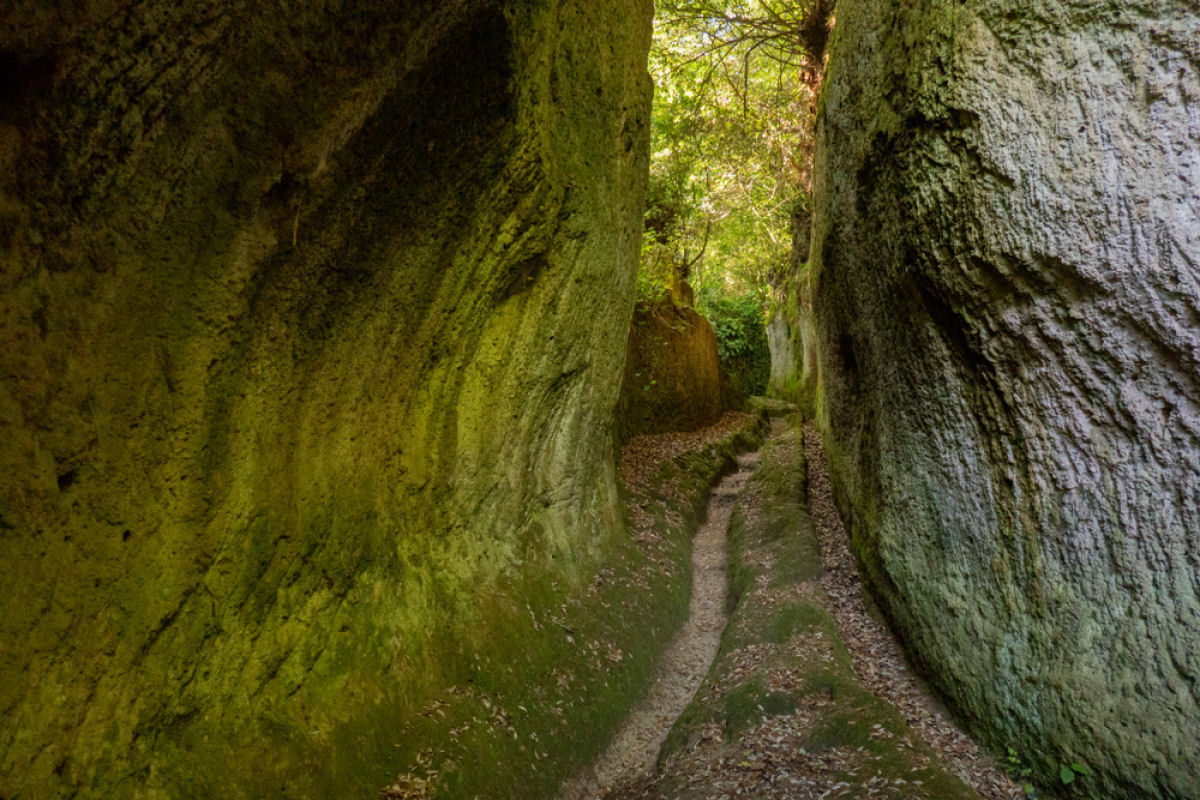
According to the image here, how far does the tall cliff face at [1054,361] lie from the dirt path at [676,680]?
2953 mm

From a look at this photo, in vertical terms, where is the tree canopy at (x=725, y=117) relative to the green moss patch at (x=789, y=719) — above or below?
above

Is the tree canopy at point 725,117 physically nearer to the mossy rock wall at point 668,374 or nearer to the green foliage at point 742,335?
the mossy rock wall at point 668,374

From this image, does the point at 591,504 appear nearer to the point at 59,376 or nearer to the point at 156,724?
the point at 156,724

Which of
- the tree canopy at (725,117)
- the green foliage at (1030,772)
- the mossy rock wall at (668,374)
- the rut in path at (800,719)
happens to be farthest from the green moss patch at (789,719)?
the tree canopy at (725,117)

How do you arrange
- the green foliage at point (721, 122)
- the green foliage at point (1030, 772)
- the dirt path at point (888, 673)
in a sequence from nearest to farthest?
the green foliage at point (1030, 772) → the dirt path at point (888, 673) → the green foliage at point (721, 122)

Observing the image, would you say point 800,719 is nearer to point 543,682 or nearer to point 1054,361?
point 543,682

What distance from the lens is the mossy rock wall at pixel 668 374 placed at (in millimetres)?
18312

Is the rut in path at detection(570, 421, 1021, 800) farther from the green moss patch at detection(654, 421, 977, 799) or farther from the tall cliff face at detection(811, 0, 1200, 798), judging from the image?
the tall cliff face at detection(811, 0, 1200, 798)

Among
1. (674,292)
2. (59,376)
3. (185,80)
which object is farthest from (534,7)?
(674,292)

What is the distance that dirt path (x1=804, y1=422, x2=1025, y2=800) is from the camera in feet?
20.9

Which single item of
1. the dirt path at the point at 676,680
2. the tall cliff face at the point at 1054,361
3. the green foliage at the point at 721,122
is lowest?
the dirt path at the point at 676,680

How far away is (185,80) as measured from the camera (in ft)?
14.6

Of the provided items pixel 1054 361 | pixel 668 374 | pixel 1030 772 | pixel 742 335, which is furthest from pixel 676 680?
pixel 742 335

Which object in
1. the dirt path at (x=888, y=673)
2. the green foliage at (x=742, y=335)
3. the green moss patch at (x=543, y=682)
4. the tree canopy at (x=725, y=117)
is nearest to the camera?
the green moss patch at (x=543, y=682)
